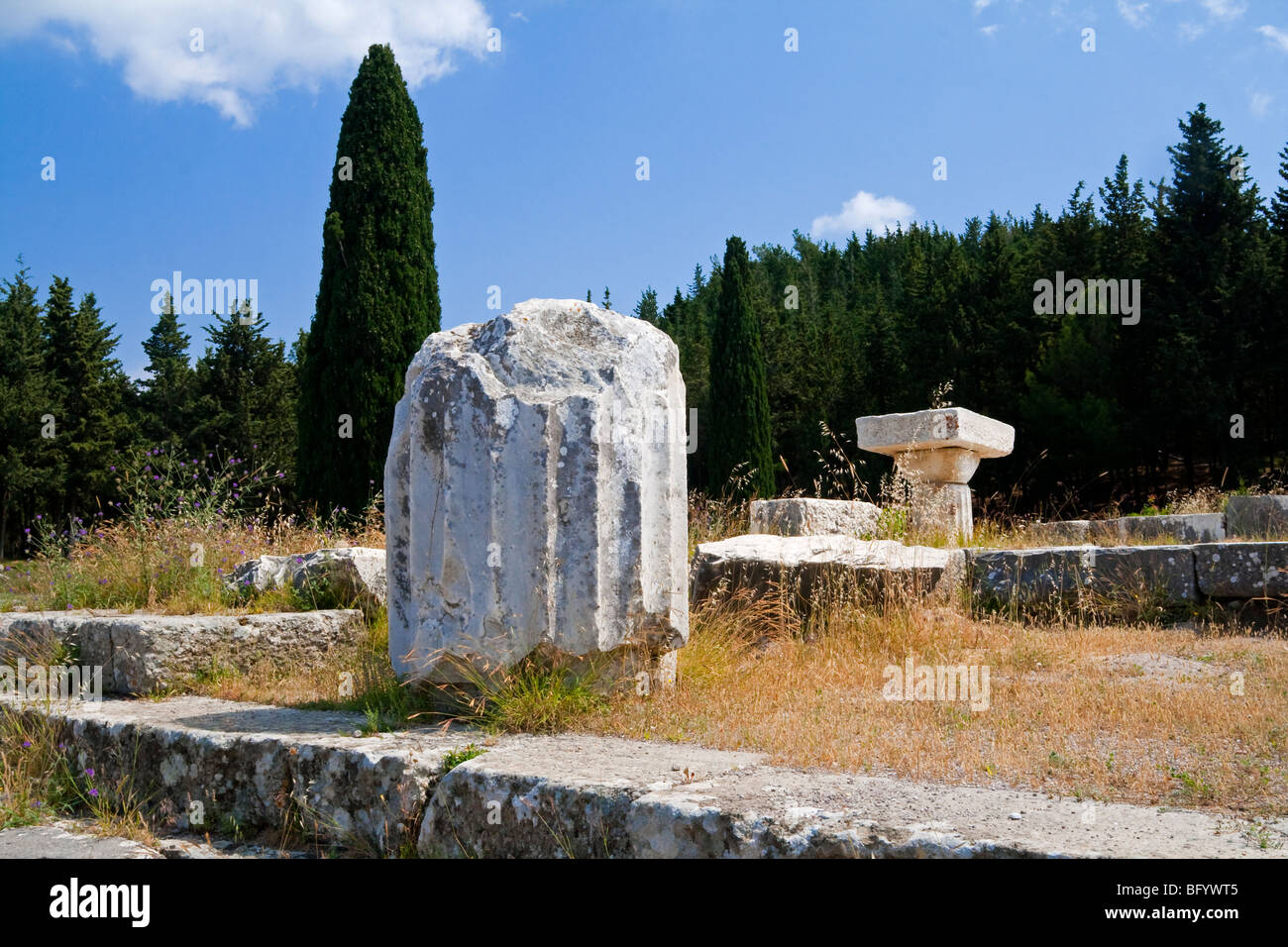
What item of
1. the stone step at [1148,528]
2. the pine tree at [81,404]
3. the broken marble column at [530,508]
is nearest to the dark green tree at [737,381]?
the stone step at [1148,528]

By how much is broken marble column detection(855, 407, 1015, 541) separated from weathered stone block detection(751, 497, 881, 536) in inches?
19.6

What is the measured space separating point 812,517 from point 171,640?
537 cm

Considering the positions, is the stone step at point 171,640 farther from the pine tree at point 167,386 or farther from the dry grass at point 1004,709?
the pine tree at point 167,386

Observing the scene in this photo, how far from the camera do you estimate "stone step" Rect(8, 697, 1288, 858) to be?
210 cm

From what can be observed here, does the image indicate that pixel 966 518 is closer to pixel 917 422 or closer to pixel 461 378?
pixel 917 422

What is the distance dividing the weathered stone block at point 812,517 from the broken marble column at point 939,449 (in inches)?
19.6

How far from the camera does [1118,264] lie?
23.0m

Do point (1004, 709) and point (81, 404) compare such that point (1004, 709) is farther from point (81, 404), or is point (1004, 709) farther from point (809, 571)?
point (81, 404)

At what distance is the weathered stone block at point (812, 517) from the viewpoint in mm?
8242

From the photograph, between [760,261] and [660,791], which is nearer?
[660,791]

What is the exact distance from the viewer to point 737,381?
72.3ft

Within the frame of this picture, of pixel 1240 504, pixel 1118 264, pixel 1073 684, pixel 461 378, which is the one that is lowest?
pixel 1073 684

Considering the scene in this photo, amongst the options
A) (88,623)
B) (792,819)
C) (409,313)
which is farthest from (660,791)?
Result: (409,313)

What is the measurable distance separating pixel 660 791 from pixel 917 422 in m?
7.39
